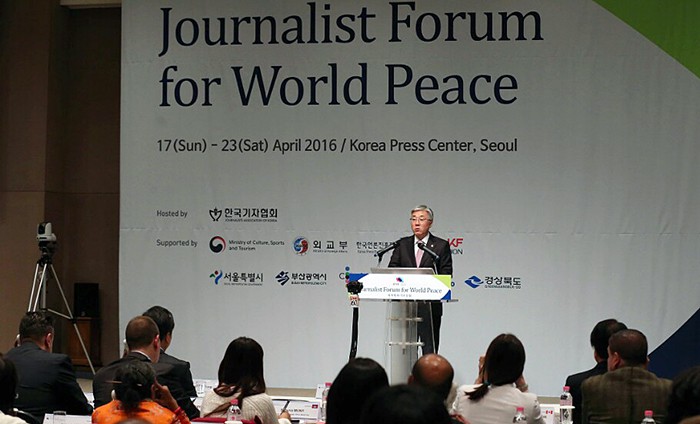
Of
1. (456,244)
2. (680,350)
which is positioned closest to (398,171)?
(456,244)

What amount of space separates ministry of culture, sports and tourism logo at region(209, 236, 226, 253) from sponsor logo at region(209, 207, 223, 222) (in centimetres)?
17

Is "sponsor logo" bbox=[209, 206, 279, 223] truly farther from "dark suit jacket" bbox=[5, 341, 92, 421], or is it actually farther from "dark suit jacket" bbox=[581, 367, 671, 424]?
"dark suit jacket" bbox=[581, 367, 671, 424]

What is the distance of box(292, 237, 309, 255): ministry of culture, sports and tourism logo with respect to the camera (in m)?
8.53

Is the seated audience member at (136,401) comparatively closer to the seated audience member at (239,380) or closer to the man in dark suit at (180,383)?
the seated audience member at (239,380)

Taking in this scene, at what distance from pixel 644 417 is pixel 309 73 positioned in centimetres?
537

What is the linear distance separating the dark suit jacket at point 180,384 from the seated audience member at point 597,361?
1.80 m

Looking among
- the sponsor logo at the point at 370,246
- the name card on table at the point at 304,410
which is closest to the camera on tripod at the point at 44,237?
the sponsor logo at the point at 370,246

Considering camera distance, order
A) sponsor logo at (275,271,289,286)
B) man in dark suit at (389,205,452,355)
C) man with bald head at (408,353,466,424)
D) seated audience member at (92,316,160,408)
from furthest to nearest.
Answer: sponsor logo at (275,271,289,286), man in dark suit at (389,205,452,355), seated audience member at (92,316,160,408), man with bald head at (408,353,466,424)

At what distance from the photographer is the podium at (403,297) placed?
6156 mm

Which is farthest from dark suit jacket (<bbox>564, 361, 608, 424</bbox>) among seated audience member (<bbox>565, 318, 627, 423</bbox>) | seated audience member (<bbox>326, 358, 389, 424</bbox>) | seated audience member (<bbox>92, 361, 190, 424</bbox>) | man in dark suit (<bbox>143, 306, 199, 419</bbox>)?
seated audience member (<bbox>326, 358, 389, 424</bbox>)

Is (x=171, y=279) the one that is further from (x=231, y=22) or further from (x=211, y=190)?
(x=231, y=22)

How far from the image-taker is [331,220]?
8508mm

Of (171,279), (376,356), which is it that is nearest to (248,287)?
(171,279)

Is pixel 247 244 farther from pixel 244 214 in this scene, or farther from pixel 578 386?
pixel 578 386
